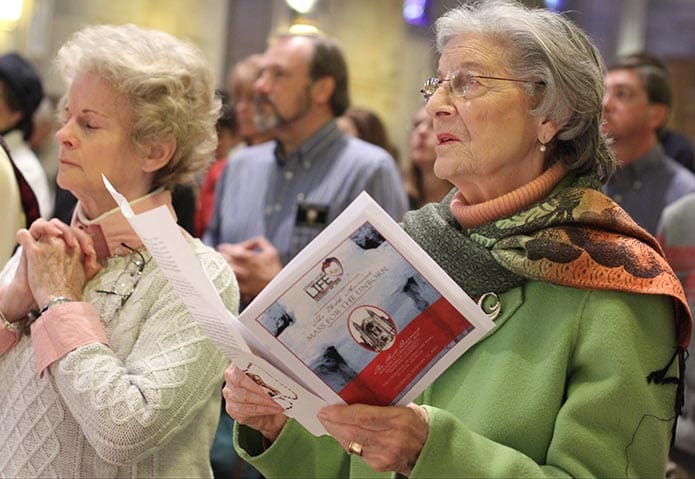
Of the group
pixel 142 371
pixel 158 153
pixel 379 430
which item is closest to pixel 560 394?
pixel 379 430

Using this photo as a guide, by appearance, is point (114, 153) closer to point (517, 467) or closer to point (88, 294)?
point (88, 294)

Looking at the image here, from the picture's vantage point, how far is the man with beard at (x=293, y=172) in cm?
450

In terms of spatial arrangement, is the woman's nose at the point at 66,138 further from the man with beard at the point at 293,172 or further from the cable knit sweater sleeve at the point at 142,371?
the man with beard at the point at 293,172

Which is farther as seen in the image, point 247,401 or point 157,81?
point 157,81

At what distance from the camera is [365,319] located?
1.80m

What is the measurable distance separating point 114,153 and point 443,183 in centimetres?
267

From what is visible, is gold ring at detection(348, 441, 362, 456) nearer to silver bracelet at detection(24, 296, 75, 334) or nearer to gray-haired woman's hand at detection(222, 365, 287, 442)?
gray-haired woman's hand at detection(222, 365, 287, 442)

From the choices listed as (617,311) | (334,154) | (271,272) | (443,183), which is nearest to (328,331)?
(617,311)

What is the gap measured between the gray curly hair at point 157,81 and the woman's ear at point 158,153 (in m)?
0.01

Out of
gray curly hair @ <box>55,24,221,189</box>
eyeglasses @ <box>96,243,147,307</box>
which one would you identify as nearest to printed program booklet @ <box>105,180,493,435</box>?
eyeglasses @ <box>96,243,147,307</box>

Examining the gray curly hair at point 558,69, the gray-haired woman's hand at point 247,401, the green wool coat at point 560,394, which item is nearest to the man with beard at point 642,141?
the gray curly hair at point 558,69

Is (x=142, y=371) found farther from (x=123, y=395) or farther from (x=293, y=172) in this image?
(x=293, y=172)

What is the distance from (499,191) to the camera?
228 cm

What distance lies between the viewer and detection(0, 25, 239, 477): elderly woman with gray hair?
2.26m
